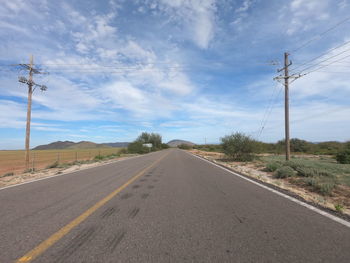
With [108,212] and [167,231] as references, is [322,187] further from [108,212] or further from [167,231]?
[108,212]

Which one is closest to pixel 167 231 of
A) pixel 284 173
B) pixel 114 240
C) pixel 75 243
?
pixel 114 240

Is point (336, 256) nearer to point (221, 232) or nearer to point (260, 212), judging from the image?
point (221, 232)

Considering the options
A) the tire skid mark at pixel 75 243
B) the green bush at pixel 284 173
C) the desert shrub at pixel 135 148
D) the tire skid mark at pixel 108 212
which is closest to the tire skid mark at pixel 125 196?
the tire skid mark at pixel 108 212

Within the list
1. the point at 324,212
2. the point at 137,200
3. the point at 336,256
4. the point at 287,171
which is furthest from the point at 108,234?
the point at 287,171

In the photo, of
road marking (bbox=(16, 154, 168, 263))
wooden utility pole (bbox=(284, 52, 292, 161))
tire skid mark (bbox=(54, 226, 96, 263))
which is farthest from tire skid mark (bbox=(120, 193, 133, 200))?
wooden utility pole (bbox=(284, 52, 292, 161))

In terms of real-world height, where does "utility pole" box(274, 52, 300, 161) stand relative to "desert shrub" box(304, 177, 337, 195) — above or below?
above

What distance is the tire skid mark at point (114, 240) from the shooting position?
9.98 feet

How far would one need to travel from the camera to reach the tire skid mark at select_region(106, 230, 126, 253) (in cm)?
304

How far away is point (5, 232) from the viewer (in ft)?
11.9

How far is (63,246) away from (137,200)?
2.80m

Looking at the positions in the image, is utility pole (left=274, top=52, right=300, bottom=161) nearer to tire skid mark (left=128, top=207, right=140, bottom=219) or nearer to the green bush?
the green bush

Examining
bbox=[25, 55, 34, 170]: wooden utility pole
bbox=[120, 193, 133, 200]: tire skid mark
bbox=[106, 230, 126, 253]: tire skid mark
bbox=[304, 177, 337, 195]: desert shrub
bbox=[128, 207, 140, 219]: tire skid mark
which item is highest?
bbox=[25, 55, 34, 170]: wooden utility pole

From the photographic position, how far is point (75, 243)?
316 centimetres

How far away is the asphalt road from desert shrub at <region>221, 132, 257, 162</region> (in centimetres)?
1802
